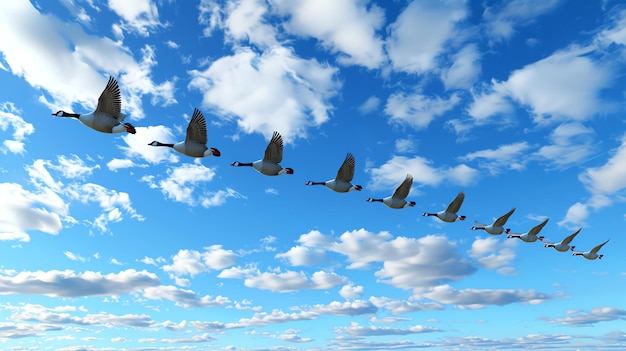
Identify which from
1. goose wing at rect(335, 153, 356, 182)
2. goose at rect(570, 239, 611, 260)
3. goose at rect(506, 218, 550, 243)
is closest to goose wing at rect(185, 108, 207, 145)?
goose wing at rect(335, 153, 356, 182)

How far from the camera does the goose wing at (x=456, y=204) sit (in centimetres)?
4681

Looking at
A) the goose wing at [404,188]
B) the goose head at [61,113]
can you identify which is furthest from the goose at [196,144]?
the goose wing at [404,188]

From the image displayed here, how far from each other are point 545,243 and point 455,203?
80.1 feet

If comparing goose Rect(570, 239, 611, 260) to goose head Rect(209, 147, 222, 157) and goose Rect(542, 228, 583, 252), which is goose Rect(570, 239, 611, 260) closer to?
goose Rect(542, 228, 583, 252)

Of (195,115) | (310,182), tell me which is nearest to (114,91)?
(195,115)

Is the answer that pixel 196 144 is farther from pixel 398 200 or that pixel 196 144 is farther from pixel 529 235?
pixel 529 235

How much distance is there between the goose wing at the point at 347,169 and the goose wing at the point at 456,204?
13.1 metres

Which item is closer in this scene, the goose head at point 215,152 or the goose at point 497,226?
the goose head at point 215,152

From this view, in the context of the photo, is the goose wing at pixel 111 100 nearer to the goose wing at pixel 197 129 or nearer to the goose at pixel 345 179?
the goose wing at pixel 197 129

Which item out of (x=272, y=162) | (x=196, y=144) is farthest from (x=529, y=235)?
(x=196, y=144)

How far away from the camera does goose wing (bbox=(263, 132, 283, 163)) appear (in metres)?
34.6

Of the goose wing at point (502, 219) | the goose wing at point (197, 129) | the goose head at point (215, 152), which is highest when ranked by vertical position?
the goose wing at point (502, 219)

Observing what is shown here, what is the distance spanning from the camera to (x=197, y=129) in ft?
103

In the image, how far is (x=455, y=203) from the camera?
4734 cm
